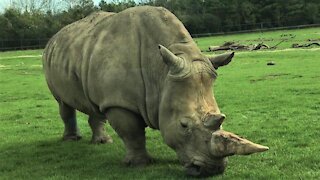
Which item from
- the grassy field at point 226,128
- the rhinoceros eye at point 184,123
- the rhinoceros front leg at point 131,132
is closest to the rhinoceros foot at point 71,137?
the grassy field at point 226,128

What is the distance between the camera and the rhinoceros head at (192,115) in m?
6.16

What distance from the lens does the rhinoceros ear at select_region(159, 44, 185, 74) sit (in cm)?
657

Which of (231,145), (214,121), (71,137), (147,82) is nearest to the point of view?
(231,145)

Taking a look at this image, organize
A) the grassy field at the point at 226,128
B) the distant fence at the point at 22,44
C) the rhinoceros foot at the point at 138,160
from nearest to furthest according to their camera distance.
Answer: the grassy field at the point at 226,128, the rhinoceros foot at the point at 138,160, the distant fence at the point at 22,44

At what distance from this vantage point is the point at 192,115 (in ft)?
20.8

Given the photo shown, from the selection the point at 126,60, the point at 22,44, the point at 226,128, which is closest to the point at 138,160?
the point at 126,60

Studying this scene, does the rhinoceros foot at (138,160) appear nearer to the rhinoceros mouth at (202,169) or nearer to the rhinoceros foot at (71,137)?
the rhinoceros mouth at (202,169)

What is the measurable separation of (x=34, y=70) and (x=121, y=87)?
26611 millimetres

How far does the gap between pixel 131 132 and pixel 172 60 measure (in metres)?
1.51

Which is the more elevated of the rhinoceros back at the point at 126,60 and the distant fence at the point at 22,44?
the rhinoceros back at the point at 126,60

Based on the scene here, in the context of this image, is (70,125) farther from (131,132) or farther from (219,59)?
(219,59)

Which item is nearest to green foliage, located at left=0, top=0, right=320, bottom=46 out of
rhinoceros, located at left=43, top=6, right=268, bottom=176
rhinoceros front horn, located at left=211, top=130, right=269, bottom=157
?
rhinoceros, located at left=43, top=6, right=268, bottom=176

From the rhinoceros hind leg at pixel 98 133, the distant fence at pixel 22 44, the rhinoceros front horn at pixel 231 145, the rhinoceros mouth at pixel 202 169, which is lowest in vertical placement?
the distant fence at pixel 22 44

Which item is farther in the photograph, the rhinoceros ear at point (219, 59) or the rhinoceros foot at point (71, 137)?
the rhinoceros foot at point (71, 137)
